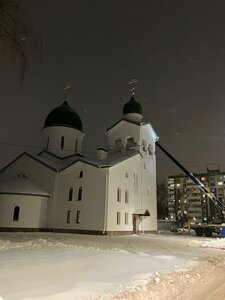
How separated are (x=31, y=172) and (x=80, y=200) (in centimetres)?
752

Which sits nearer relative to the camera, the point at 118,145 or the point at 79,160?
the point at 79,160

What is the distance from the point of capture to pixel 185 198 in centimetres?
9888

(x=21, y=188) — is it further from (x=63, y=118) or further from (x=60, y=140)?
(x=63, y=118)

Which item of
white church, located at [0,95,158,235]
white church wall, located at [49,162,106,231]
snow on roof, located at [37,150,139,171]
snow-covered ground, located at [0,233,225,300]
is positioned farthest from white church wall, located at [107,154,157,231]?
snow-covered ground, located at [0,233,225,300]

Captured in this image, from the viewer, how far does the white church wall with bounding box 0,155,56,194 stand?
107 feet

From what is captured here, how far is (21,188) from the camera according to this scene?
29984 mm

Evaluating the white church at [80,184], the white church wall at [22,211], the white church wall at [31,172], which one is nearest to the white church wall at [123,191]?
the white church at [80,184]

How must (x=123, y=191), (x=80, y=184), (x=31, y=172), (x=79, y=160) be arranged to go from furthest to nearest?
(x=31, y=172) → (x=79, y=160) → (x=123, y=191) → (x=80, y=184)

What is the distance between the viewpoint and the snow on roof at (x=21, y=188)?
2948 cm

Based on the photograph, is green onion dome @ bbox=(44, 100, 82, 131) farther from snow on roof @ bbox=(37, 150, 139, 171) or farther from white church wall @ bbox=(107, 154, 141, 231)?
white church wall @ bbox=(107, 154, 141, 231)

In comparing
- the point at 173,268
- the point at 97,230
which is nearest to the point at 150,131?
the point at 97,230

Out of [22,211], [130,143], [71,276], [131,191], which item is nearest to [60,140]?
[130,143]

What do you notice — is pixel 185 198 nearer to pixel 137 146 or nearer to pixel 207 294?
pixel 137 146

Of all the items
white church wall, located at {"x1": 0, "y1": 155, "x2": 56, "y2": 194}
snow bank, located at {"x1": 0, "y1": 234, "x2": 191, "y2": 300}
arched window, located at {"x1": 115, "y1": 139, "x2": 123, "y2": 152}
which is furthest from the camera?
arched window, located at {"x1": 115, "y1": 139, "x2": 123, "y2": 152}
